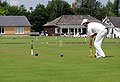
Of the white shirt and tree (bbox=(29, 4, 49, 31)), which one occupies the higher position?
tree (bbox=(29, 4, 49, 31))

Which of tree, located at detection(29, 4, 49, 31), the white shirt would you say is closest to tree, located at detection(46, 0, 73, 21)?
tree, located at detection(29, 4, 49, 31)

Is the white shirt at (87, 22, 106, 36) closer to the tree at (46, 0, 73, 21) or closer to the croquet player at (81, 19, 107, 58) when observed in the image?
the croquet player at (81, 19, 107, 58)

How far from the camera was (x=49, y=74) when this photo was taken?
11.5m

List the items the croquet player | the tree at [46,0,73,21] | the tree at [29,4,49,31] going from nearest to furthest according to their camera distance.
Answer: the croquet player < the tree at [29,4,49,31] < the tree at [46,0,73,21]

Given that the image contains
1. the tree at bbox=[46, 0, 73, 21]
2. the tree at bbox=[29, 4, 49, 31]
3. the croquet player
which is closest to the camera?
the croquet player

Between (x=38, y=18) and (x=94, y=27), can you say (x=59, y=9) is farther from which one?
(x=94, y=27)

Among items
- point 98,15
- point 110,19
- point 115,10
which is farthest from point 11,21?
point 115,10

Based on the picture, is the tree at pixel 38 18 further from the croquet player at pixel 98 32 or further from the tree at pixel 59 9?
the croquet player at pixel 98 32

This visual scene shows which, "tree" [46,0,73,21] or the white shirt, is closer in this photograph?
the white shirt

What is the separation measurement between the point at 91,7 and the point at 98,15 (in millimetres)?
8578

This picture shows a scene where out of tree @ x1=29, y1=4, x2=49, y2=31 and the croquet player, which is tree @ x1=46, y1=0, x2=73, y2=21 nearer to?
tree @ x1=29, y1=4, x2=49, y2=31

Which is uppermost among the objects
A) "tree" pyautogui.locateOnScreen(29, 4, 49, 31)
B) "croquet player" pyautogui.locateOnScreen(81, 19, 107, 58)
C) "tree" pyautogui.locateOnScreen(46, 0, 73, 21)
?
"tree" pyautogui.locateOnScreen(46, 0, 73, 21)

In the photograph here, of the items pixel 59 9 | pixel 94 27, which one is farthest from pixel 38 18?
pixel 94 27

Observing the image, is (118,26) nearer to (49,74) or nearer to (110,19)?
(110,19)
